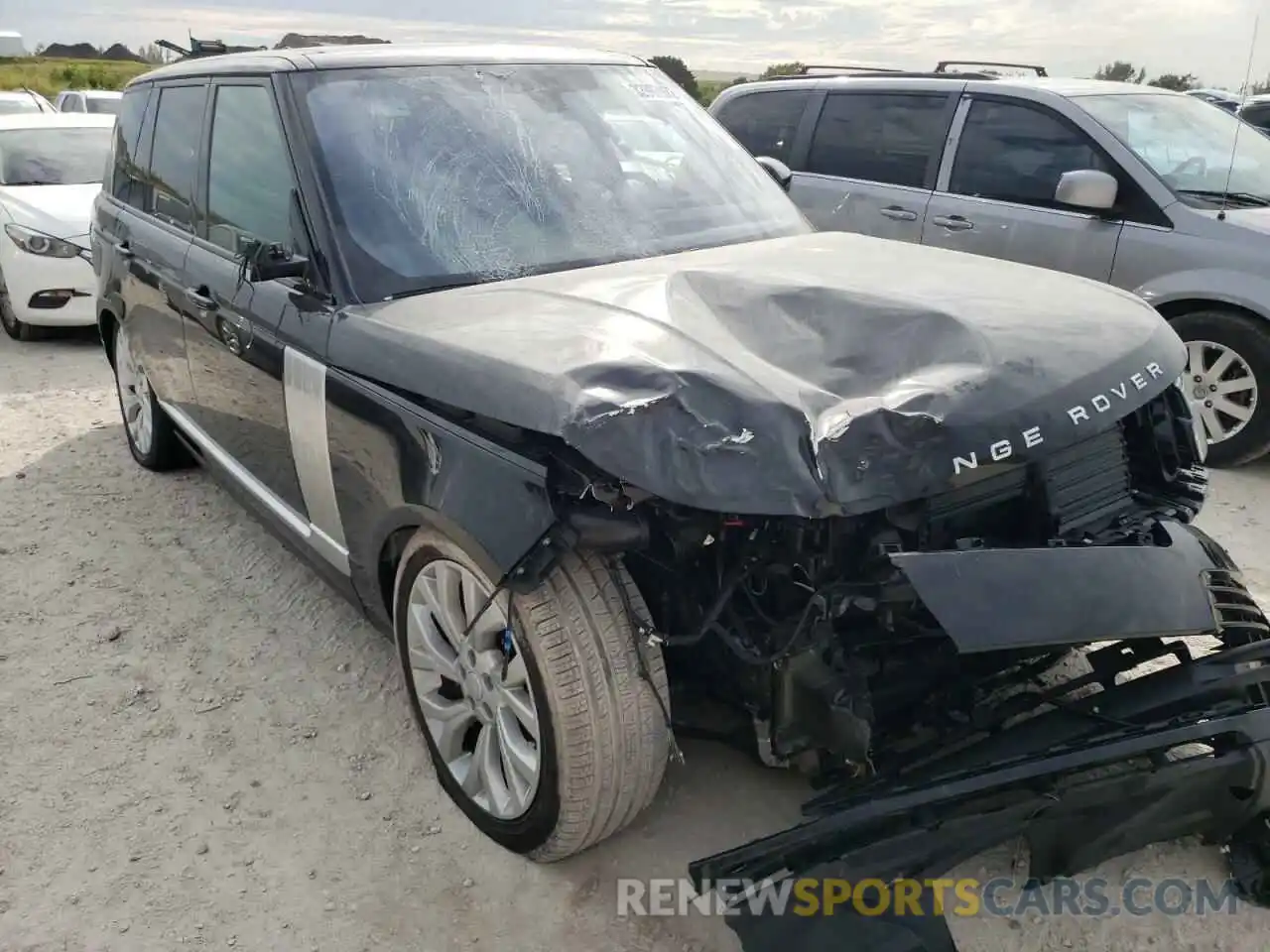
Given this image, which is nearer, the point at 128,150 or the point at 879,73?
the point at 128,150

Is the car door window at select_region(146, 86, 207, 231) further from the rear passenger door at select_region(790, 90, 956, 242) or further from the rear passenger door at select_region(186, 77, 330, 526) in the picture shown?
the rear passenger door at select_region(790, 90, 956, 242)

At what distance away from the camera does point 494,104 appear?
3.25 metres

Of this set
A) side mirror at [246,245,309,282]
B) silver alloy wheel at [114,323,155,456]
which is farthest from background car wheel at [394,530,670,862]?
silver alloy wheel at [114,323,155,456]

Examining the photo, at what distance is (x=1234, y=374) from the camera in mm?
5043

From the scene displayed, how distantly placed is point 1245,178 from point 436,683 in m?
5.01

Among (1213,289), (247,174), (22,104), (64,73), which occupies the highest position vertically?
(247,174)

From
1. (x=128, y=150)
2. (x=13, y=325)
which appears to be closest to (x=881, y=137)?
(x=128, y=150)

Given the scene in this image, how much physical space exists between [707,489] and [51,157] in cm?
849

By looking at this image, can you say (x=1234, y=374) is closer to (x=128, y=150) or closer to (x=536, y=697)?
(x=536, y=697)

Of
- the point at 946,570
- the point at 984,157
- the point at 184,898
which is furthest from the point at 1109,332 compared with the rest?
the point at 984,157

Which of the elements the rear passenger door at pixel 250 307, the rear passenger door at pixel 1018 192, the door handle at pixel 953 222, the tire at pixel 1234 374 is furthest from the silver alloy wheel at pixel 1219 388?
the rear passenger door at pixel 250 307

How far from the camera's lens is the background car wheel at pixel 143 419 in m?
4.81

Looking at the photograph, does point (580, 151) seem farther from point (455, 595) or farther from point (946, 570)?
point (946, 570)

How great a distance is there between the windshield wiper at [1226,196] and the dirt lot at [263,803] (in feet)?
6.05
